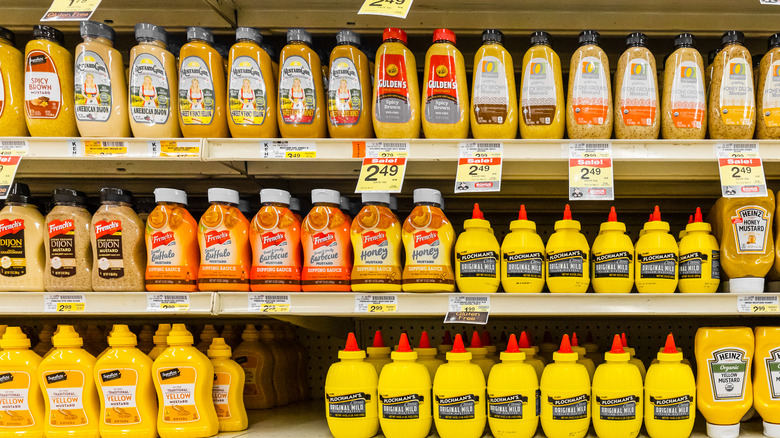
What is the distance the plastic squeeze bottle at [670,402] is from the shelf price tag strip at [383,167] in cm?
81

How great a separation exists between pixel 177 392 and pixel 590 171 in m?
1.24

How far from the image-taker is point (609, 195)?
4.20 feet

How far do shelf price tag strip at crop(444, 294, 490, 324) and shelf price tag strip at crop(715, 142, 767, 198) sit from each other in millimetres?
663

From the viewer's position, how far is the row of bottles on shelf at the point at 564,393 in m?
1.31

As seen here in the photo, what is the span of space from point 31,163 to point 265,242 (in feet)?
3.08

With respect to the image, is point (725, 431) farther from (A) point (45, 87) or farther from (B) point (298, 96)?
(A) point (45, 87)

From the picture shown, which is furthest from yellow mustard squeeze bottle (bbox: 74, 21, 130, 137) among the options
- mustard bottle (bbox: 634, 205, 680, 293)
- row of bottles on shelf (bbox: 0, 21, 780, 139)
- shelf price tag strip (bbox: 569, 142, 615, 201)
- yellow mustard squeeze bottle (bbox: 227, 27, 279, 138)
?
mustard bottle (bbox: 634, 205, 680, 293)

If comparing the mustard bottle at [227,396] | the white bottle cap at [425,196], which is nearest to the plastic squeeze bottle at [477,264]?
the white bottle cap at [425,196]

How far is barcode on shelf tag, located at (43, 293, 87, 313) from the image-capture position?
1349mm

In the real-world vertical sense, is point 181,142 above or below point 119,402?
above

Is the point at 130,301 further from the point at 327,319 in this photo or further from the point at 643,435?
the point at 643,435

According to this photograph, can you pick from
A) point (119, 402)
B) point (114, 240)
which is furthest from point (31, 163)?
point (119, 402)

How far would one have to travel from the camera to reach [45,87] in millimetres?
1418

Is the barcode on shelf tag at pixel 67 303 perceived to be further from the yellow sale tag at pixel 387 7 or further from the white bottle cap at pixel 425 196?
the yellow sale tag at pixel 387 7
